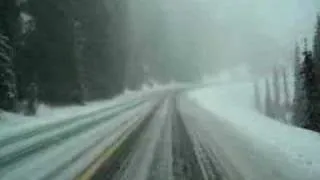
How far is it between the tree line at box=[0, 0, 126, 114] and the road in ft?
25.9

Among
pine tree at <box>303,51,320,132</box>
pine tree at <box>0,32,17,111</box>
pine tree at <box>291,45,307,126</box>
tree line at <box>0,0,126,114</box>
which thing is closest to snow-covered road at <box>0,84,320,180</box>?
pine tree at <box>0,32,17,111</box>

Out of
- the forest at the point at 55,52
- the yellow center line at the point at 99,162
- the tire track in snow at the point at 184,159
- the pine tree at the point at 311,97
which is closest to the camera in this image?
the yellow center line at the point at 99,162

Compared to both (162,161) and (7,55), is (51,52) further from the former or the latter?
(162,161)

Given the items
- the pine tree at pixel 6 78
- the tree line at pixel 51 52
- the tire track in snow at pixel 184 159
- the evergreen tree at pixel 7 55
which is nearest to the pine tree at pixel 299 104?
the tree line at pixel 51 52

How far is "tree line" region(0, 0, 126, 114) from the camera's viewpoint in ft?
77.5

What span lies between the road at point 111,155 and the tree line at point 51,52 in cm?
791

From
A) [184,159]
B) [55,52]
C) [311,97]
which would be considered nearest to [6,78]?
[55,52]

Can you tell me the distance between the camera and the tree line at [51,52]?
23630 mm

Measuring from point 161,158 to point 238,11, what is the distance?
571 feet

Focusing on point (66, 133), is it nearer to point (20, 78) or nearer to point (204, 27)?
point (20, 78)

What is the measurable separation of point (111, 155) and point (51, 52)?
19977mm

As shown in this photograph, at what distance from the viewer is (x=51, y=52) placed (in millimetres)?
30203

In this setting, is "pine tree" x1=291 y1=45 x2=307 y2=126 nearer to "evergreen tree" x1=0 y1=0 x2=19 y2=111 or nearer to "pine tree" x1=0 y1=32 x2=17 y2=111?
"evergreen tree" x1=0 y1=0 x2=19 y2=111

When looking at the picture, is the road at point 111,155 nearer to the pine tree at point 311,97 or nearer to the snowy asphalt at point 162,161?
the snowy asphalt at point 162,161
